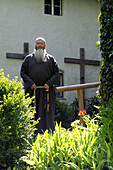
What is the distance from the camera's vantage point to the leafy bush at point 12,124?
150 inches

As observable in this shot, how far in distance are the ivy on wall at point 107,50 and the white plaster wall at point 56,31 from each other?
21.5 feet

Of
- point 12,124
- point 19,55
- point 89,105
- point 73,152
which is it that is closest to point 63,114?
point 89,105

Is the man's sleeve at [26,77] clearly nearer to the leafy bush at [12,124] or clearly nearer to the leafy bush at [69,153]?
the leafy bush at [12,124]

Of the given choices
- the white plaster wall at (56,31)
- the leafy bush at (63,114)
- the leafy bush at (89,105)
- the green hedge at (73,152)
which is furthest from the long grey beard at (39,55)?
the white plaster wall at (56,31)

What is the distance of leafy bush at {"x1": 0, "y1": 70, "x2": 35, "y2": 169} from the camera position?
3811mm

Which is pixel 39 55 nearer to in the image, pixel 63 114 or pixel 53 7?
pixel 63 114

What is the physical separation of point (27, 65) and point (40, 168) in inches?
125

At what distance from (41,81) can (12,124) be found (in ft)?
8.49

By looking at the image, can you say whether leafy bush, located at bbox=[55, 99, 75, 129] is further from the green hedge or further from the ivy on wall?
the green hedge

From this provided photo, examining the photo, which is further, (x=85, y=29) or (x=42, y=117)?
(x=85, y=29)

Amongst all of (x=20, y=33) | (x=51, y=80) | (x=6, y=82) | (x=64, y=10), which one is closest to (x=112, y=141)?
(x=6, y=82)

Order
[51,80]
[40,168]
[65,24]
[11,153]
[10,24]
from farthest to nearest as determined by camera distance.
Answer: [65,24]
[10,24]
[51,80]
[11,153]
[40,168]

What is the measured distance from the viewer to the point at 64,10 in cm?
1238

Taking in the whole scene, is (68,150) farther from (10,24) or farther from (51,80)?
(10,24)
